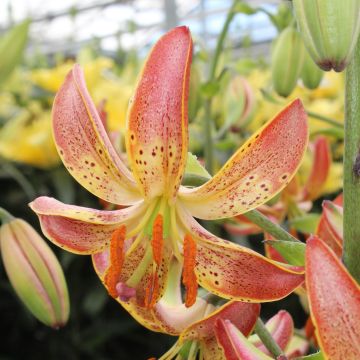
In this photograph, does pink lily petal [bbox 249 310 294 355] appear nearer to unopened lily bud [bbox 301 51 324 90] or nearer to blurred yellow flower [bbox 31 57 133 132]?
unopened lily bud [bbox 301 51 324 90]

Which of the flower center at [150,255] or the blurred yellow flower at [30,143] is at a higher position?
the flower center at [150,255]

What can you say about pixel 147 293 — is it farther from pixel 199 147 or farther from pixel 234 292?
pixel 199 147

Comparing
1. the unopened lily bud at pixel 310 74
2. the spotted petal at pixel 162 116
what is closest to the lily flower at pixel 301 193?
the unopened lily bud at pixel 310 74

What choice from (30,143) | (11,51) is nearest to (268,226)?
(11,51)

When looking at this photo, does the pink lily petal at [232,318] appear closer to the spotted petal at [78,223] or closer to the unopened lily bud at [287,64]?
the spotted petal at [78,223]

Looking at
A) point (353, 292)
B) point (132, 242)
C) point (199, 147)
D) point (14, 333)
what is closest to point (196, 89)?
point (199, 147)

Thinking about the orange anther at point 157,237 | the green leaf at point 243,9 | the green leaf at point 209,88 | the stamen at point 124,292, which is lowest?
the stamen at point 124,292

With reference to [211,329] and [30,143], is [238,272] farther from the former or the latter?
[30,143]
